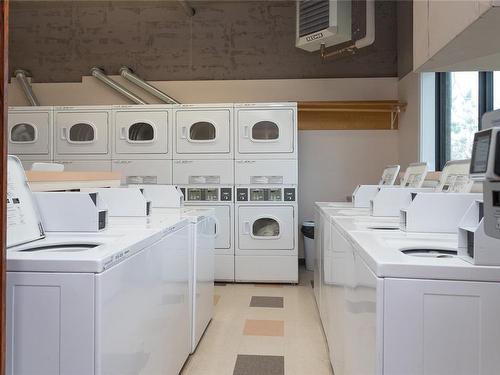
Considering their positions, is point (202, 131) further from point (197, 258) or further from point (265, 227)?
point (197, 258)

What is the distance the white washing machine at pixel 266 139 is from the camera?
445 cm

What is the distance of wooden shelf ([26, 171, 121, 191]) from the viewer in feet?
7.14

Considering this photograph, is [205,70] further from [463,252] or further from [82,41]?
[463,252]

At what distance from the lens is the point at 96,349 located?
1.18 m

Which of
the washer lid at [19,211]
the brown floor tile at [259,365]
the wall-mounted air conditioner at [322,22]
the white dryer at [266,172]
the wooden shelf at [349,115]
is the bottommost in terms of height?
the brown floor tile at [259,365]

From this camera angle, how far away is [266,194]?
4492mm

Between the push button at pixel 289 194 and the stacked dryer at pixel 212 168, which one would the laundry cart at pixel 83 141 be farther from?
the push button at pixel 289 194

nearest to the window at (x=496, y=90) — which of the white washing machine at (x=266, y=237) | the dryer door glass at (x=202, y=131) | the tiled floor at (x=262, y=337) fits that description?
the white washing machine at (x=266, y=237)

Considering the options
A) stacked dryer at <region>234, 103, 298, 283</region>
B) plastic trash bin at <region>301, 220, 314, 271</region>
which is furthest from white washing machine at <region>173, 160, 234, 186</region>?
plastic trash bin at <region>301, 220, 314, 271</region>

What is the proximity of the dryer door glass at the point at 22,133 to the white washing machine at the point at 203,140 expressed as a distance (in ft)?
5.63

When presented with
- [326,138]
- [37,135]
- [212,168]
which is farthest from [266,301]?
[37,135]

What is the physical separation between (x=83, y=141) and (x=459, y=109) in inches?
153

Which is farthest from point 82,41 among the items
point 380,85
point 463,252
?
point 463,252

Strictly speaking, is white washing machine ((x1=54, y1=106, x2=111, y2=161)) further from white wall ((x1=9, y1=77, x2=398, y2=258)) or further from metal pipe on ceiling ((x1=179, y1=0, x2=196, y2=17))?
metal pipe on ceiling ((x1=179, y1=0, x2=196, y2=17))
